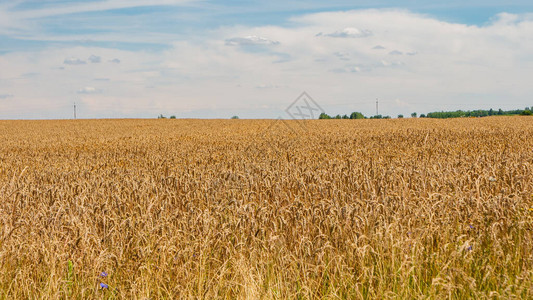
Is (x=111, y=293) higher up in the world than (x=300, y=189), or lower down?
lower down

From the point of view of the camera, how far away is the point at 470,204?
5672 millimetres

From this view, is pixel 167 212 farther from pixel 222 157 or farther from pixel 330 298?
pixel 222 157

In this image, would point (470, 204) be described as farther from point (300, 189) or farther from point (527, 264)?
point (300, 189)

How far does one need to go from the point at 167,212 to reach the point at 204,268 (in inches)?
75.8

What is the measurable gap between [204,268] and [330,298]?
1.24m

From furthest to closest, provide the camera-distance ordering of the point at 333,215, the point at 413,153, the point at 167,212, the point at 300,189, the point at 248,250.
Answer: the point at 413,153 < the point at 300,189 < the point at 167,212 < the point at 333,215 < the point at 248,250

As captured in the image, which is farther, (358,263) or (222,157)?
(222,157)

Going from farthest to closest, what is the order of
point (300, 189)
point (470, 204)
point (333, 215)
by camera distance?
1. point (300, 189)
2. point (470, 204)
3. point (333, 215)

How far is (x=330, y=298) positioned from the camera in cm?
397

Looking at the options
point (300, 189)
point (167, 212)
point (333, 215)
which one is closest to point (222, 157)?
point (300, 189)

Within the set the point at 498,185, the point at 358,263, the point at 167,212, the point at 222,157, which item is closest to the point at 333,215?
the point at 358,263

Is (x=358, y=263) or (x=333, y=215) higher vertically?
(x=333, y=215)

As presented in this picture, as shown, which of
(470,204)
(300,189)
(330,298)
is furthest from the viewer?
(300,189)

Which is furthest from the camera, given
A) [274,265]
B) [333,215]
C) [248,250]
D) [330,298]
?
[333,215]
